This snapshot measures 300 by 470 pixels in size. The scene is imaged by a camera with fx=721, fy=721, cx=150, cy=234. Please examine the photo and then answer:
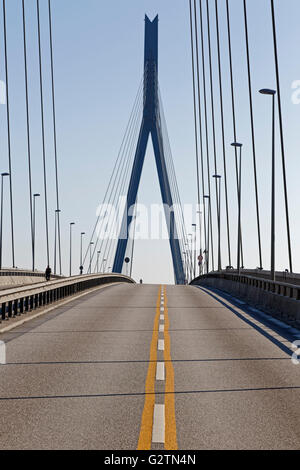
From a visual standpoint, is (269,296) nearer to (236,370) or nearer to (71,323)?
(71,323)

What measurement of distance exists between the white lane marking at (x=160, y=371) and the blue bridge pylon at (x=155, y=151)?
215ft

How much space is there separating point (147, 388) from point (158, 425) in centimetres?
201

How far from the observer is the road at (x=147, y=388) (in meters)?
6.30

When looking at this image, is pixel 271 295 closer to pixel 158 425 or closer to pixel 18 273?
pixel 158 425

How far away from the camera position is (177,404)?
7.77 meters

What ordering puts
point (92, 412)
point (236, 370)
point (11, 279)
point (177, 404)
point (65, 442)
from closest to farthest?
1. point (65, 442)
2. point (92, 412)
3. point (177, 404)
4. point (236, 370)
5. point (11, 279)

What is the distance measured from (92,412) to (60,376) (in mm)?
2323

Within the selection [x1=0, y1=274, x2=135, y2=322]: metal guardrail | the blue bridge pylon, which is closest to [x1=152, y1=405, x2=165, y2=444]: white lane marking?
[x1=0, y1=274, x2=135, y2=322]: metal guardrail

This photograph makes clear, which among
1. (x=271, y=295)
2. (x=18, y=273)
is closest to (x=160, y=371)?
(x=271, y=295)

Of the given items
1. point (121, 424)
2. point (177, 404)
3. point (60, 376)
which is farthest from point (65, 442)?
point (60, 376)

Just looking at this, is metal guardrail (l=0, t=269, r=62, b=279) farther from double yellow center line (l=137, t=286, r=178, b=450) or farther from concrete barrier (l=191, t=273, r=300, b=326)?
double yellow center line (l=137, t=286, r=178, b=450)

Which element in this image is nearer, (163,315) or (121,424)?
(121,424)

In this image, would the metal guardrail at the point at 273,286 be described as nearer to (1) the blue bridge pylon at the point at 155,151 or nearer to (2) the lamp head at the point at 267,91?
(2) the lamp head at the point at 267,91

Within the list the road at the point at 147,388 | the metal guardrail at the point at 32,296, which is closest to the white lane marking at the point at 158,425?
the road at the point at 147,388
